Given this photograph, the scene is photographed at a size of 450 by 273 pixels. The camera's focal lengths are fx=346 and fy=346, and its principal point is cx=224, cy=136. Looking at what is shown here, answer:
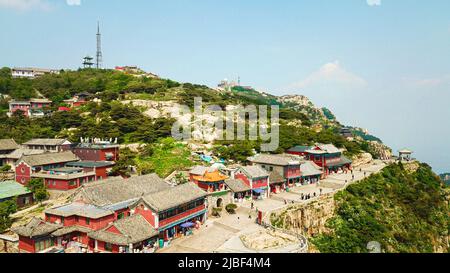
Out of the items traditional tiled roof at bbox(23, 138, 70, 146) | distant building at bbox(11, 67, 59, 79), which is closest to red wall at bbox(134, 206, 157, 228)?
traditional tiled roof at bbox(23, 138, 70, 146)

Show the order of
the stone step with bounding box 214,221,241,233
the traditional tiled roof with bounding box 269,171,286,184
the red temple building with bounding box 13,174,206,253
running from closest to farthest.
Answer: the red temple building with bounding box 13,174,206,253 < the stone step with bounding box 214,221,241,233 < the traditional tiled roof with bounding box 269,171,286,184

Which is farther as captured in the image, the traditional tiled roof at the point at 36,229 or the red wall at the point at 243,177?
the red wall at the point at 243,177

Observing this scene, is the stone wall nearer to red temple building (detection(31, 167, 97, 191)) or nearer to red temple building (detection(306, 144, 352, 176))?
red temple building (detection(306, 144, 352, 176))

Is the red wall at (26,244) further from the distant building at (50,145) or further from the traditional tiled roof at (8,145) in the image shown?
the traditional tiled roof at (8,145)

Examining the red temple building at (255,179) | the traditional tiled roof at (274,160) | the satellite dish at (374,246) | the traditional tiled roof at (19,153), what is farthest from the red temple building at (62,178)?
the satellite dish at (374,246)

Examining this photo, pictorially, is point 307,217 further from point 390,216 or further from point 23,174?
point 23,174
